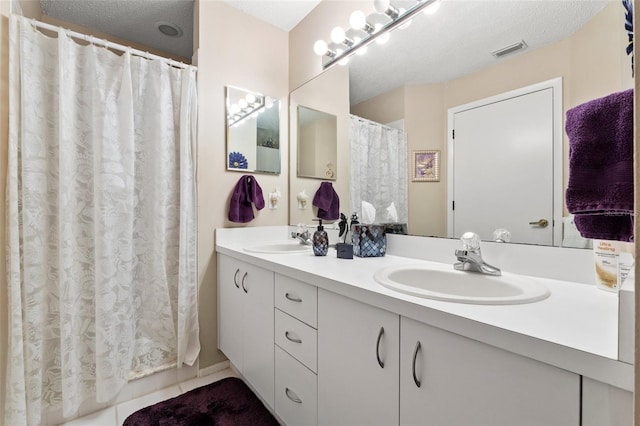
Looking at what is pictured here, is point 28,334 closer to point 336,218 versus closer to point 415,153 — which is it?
point 336,218

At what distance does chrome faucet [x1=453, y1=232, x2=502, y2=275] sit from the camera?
100 centimetres

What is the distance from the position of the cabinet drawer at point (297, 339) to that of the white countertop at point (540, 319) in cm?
20

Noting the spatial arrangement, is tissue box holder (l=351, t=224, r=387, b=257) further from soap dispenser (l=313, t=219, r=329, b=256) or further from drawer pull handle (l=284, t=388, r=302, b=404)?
drawer pull handle (l=284, t=388, r=302, b=404)

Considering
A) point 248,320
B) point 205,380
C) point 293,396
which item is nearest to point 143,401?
point 205,380

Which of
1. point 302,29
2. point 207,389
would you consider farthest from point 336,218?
point 302,29

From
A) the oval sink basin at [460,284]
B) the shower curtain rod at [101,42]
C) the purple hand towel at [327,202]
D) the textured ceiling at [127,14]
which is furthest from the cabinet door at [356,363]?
the textured ceiling at [127,14]

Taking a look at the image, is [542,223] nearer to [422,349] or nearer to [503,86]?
[503,86]

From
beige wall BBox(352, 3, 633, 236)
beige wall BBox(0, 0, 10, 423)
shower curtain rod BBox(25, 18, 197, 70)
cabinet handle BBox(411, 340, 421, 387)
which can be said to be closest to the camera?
cabinet handle BBox(411, 340, 421, 387)

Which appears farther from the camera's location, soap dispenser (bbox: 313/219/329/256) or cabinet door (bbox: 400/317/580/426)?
soap dispenser (bbox: 313/219/329/256)

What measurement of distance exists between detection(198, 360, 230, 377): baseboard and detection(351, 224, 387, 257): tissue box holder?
126cm

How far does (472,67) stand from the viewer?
3.85 ft

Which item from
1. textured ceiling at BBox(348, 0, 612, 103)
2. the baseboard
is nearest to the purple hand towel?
textured ceiling at BBox(348, 0, 612, 103)

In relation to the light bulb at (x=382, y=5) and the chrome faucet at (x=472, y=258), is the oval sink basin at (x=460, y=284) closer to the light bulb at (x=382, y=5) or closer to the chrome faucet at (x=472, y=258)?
the chrome faucet at (x=472, y=258)

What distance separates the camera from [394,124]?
1461mm
